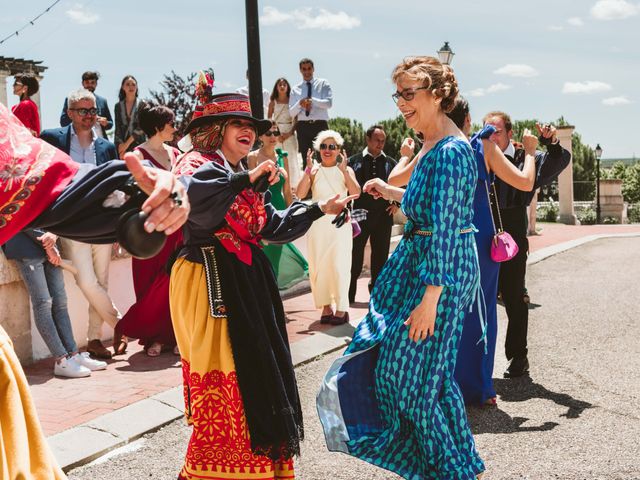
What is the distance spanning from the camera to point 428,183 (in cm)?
362

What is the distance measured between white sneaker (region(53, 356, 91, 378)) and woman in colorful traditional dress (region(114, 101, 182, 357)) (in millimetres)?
523

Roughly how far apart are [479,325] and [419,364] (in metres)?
1.82

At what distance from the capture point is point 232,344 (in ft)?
11.8

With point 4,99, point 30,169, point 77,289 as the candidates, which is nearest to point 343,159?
point 77,289

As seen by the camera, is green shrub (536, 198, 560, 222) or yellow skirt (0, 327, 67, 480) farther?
green shrub (536, 198, 560, 222)

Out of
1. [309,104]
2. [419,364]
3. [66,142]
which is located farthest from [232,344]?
[309,104]

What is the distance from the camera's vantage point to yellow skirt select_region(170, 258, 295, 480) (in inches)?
141

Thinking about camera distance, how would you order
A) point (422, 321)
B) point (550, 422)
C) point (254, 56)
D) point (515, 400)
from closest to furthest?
point (422, 321) < point (550, 422) < point (515, 400) < point (254, 56)

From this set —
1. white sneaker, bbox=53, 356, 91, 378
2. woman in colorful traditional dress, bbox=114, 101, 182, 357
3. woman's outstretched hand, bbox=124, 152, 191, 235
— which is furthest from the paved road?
woman's outstretched hand, bbox=124, 152, 191, 235

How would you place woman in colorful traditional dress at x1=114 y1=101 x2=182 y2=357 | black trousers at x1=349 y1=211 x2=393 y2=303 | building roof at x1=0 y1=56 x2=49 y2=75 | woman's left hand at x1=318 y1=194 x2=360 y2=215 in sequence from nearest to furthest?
woman's left hand at x1=318 y1=194 x2=360 y2=215, woman in colorful traditional dress at x1=114 y1=101 x2=182 y2=357, black trousers at x1=349 y1=211 x2=393 y2=303, building roof at x1=0 y1=56 x2=49 y2=75

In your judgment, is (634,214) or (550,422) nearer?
(550,422)

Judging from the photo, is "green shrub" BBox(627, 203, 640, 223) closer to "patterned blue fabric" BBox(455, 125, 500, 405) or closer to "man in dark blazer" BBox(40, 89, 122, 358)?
"man in dark blazer" BBox(40, 89, 122, 358)

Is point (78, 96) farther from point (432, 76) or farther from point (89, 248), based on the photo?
point (432, 76)

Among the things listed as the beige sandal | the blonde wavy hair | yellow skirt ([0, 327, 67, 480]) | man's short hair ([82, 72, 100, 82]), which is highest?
man's short hair ([82, 72, 100, 82])
